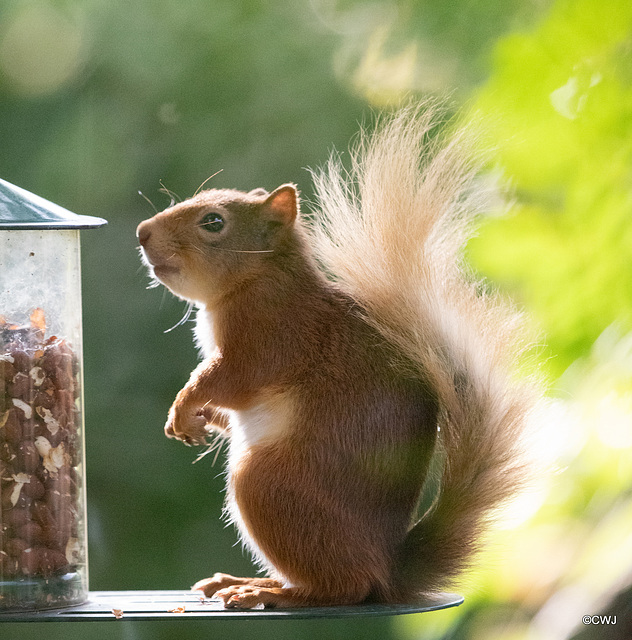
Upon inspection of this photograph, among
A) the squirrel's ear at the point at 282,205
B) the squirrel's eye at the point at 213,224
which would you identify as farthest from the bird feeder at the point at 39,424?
the squirrel's ear at the point at 282,205

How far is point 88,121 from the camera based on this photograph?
4723 millimetres

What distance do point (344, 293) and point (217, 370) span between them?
331 mm

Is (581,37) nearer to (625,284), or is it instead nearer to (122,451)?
(625,284)

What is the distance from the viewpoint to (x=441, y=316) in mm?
1856

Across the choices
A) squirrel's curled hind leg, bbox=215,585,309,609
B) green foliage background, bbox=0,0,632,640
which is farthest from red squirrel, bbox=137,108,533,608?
green foliage background, bbox=0,0,632,640

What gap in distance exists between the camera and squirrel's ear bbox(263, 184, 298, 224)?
203cm

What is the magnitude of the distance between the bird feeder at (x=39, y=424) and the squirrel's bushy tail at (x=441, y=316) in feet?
1.84

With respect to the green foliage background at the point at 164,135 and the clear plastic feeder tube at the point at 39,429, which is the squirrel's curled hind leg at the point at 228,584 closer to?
the clear plastic feeder tube at the point at 39,429

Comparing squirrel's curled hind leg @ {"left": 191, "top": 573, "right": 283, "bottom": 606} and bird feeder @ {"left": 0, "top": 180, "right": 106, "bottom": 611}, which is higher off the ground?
bird feeder @ {"left": 0, "top": 180, "right": 106, "bottom": 611}

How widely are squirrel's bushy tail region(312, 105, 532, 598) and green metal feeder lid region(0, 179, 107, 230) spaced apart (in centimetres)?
54

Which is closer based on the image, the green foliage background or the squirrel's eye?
the squirrel's eye

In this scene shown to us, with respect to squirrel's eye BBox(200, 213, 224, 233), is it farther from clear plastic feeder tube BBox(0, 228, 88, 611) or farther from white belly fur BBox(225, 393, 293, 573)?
white belly fur BBox(225, 393, 293, 573)

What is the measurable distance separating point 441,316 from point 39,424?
0.81 meters

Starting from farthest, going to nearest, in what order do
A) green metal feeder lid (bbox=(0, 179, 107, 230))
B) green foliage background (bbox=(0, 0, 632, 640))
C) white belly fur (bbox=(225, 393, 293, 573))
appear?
1. green foliage background (bbox=(0, 0, 632, 640))
2. white belly fur (bbox=(225, 393, 293, 573))
3. green metal feeder lid (bbox=(0, 179, 107, 230))
